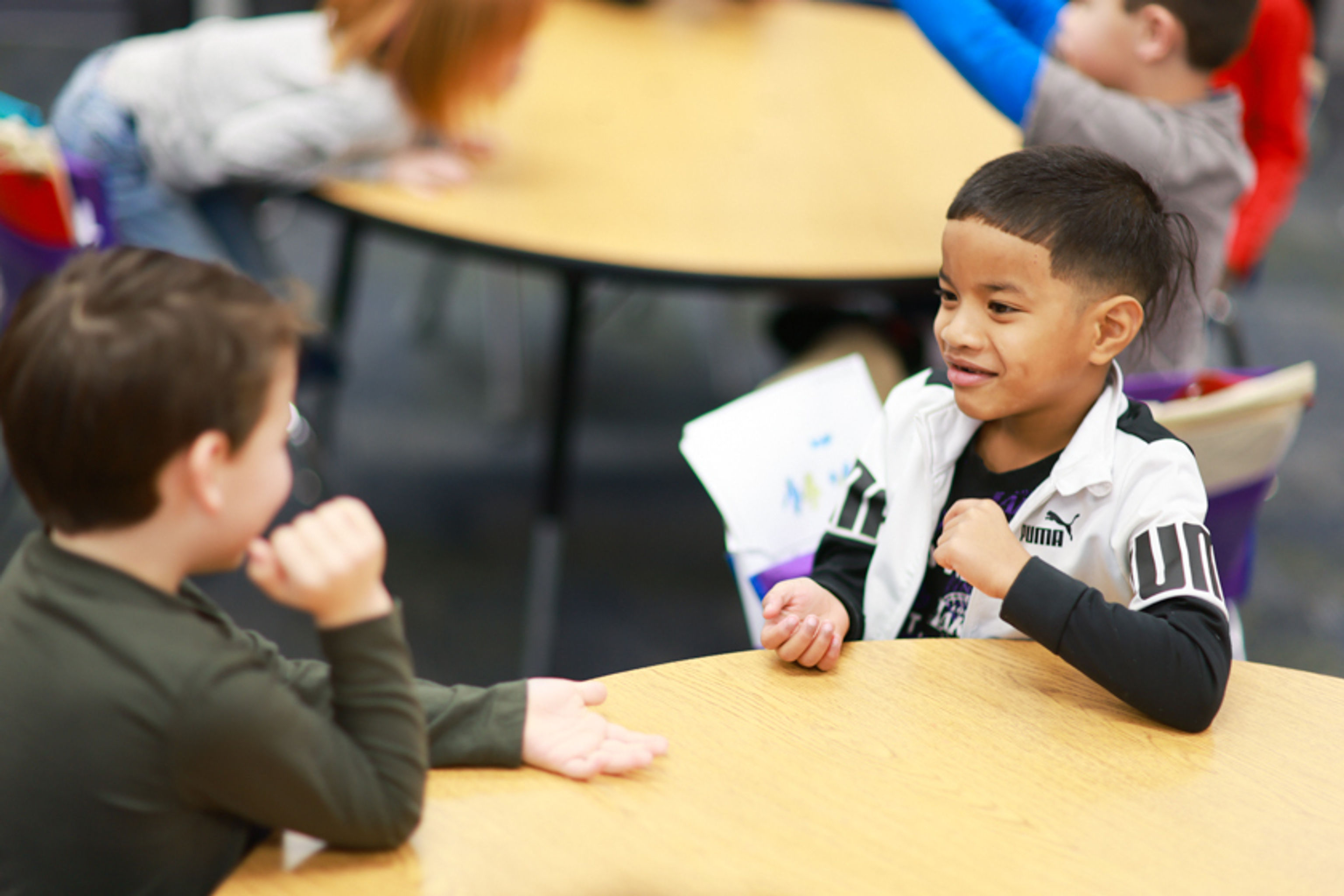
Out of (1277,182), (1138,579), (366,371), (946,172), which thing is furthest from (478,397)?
Answer: (1138,579)

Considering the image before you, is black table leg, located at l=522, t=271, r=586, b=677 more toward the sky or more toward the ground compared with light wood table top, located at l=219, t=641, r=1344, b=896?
more toward the ground

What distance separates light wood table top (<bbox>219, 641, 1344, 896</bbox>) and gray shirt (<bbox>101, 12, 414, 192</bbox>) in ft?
4.33

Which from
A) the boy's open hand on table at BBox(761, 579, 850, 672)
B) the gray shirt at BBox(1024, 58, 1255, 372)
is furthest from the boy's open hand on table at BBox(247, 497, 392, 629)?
the gray shirt at BBox(1024, 58, 1255, 372)

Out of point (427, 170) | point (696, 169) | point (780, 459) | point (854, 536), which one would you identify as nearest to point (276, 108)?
point (427, 170)

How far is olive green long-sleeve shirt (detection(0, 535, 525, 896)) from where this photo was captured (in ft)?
2.32

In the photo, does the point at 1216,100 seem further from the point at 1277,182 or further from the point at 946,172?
the point at 1277,182

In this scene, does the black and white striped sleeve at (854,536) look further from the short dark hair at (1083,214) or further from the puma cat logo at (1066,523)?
the short dark hair at (1083,214)

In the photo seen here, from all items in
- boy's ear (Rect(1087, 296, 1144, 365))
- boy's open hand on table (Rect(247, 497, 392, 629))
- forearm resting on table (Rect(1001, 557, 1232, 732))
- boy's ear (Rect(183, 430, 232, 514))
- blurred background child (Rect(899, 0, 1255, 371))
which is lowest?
forearm resting on table (Rect(1001, 557, 1232, 732))

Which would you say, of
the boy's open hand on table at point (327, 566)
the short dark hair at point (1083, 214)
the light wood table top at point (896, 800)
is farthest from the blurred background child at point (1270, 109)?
the boy's open hand on table at point (327, 566)

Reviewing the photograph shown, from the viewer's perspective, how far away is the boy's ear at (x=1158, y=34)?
1.51 m

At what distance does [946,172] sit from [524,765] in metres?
1.67

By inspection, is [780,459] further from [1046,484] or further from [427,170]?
[427,170]

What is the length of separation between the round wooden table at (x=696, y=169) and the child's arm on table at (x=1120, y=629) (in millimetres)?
895

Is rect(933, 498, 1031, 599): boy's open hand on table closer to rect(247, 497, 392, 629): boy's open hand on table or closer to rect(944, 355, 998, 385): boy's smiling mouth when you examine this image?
rect(944, 355, 998, 385): boy's smiling mouth
